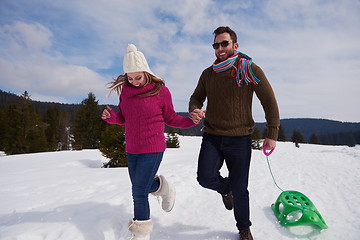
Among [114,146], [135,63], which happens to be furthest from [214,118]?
[114,146]

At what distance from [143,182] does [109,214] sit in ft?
3.37

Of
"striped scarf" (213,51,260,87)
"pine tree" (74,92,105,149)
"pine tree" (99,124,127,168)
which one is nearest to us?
"striped scarf" (213,51,260,87)

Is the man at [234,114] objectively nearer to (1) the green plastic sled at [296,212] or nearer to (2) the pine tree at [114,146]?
(1) the green plastic sled at [296,212]

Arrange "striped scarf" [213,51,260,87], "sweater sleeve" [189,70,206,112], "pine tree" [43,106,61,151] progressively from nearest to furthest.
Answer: "striped scarf" [213,51,260,87] → "sweater sleeve" [189,70,206,112] → "pine tree" [43,106,61,151]

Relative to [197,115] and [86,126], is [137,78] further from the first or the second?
[86,126]

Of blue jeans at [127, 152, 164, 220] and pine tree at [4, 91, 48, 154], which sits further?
pine tree at [4, 91, 48, 154]

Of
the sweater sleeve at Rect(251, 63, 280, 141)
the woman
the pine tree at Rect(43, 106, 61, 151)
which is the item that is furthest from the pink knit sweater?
the pine tree at Rect(43, 106, 61, 151)

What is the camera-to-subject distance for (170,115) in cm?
278

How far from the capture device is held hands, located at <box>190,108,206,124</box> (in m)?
2.58

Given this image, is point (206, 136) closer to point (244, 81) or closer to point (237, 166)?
point (237, 166)

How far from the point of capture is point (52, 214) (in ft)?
10.4

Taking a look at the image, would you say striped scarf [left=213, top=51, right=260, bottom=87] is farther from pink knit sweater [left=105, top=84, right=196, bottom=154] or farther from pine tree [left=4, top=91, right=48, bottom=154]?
pine tree [left=4, top=91, right=48, bottom=154]

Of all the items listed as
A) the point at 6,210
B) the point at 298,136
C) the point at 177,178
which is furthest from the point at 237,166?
the point at 298,136

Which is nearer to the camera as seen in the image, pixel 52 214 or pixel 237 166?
pixel 237 166
